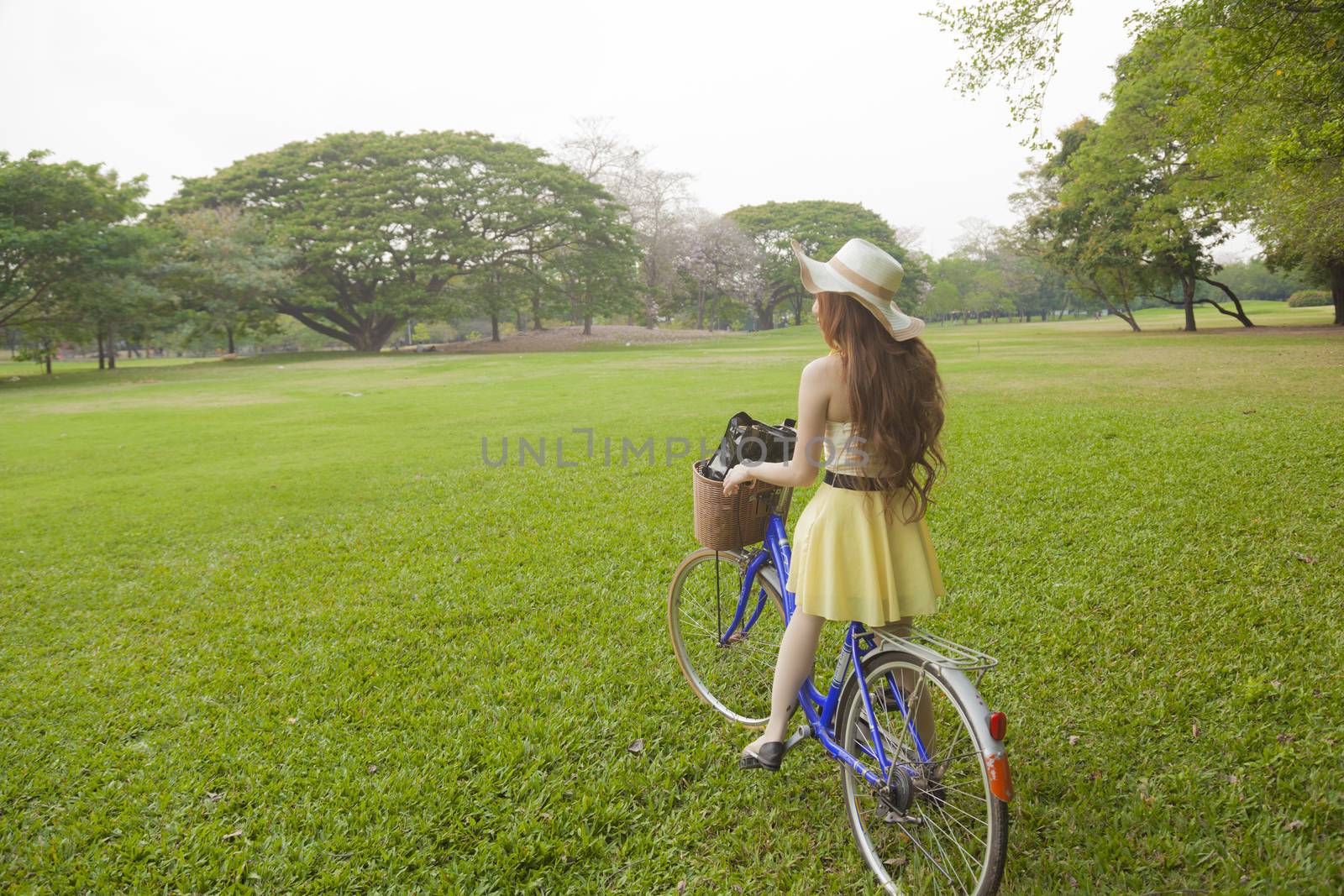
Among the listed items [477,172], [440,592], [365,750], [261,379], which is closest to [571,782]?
[365,750]

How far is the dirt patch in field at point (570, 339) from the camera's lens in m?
36.3

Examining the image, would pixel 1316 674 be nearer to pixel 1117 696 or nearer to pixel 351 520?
pixel 1117 696

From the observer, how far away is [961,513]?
5652 millimetres

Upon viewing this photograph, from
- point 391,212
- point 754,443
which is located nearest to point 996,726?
point 754,443

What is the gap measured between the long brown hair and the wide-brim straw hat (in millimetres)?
42

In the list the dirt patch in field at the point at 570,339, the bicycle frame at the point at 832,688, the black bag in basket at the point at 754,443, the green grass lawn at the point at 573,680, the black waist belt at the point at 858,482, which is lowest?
the green grass lawn at the point at 573,680

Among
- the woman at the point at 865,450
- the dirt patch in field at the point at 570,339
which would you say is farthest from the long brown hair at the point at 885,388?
the dirt patch in field at the point at 570,339

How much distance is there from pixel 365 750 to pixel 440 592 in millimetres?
1717

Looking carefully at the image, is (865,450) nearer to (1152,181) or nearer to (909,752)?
(909,752)

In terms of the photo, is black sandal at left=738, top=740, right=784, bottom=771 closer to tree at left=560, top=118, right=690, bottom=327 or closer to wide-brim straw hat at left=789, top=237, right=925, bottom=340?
wide-brim straw hat at left=789, top=237, right=925, bottom=340

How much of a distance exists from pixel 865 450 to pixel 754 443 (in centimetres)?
45

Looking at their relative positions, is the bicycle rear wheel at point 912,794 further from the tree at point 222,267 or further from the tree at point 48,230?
the tree at point 222,267

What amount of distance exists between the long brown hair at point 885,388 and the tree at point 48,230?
27282 mm

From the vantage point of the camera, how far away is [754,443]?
240cm
